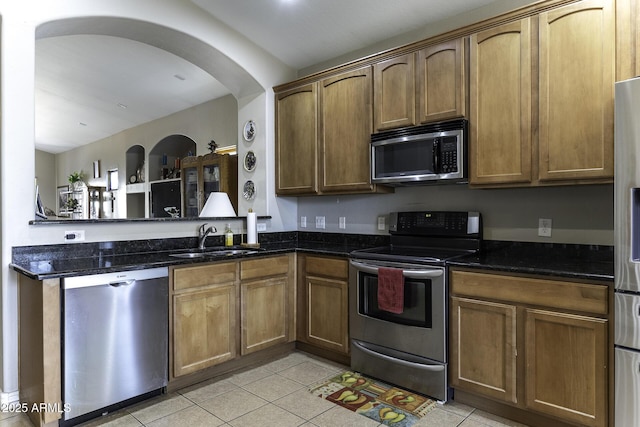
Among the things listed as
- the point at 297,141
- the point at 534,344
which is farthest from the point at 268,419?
the point at 297,141

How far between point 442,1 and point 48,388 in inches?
137

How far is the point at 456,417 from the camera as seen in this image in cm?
229

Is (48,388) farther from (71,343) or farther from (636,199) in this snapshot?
(636,199)

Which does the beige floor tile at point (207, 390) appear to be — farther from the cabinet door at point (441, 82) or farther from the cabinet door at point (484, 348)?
the cabinet door at point (441, 82)

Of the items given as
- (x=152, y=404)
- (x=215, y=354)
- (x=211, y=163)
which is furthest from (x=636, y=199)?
(x=211, y=163)

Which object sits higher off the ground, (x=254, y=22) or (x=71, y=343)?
(x=254, y=22)

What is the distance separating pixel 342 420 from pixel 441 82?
2.27 metres

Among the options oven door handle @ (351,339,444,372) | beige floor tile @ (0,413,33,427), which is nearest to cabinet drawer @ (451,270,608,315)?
oven door handle @ (351,339,444,372)

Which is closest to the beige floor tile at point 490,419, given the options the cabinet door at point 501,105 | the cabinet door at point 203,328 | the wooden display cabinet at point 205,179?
the cabinet door at point 501,105

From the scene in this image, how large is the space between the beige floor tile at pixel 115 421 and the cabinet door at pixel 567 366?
2210 millimetres

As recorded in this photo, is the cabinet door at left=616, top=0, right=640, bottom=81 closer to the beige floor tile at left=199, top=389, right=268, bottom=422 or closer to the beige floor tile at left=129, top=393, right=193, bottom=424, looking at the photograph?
→ the beige floor tile at left=199, top=389, right=268, bottom=422

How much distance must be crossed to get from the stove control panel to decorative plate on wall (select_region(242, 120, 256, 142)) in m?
1.65

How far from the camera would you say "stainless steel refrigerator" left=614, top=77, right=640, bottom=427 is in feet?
5.92

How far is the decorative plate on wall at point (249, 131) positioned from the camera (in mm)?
3951
